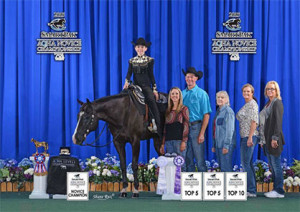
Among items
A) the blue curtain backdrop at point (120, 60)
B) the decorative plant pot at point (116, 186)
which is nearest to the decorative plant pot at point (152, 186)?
the decorative plant pot at point (116, 186)

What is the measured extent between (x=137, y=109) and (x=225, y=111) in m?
1.13

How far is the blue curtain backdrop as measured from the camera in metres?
7.30

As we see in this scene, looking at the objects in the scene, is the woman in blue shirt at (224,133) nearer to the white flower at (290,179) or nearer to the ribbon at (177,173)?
the ribbon at (177,173)

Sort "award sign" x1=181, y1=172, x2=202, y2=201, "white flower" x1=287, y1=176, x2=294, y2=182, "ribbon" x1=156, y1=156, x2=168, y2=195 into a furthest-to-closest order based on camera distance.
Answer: "white flower" x1=287, y1=176, x2=294, y2=182 → "ribbon" x1=156, y1=156, x2=168, y2=195 → "award sign" x1=181, y1=172, x2=202, y2=201

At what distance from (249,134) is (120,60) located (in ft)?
8.69

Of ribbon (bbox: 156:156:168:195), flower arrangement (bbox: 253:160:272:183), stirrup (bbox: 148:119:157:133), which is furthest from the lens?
flower arrangement (bbox: 253:160:272:183)

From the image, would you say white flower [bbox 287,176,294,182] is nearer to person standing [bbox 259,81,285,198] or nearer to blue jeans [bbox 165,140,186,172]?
person standing [bbox 259,81,285,198]

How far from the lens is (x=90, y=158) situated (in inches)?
285

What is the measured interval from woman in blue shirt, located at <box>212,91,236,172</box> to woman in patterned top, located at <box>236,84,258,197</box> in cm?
15

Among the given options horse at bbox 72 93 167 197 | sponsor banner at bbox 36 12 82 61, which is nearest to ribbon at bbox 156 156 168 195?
horse at bbox 72 93 167 197

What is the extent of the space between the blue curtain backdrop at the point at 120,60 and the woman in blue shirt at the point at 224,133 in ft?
5.02

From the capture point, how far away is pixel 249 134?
223 inches

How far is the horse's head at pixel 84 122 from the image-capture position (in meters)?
5.70

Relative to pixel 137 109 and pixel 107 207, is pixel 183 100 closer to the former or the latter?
pixel 137 109
